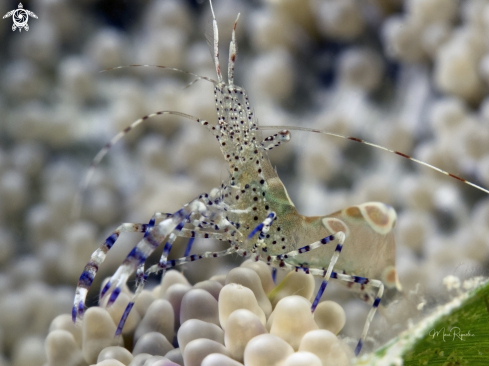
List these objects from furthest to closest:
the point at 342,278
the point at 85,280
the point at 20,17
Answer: the point at 20,17
the point at 342,278
the point at 85,280

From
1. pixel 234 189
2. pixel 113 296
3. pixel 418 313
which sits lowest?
pixel 418 313

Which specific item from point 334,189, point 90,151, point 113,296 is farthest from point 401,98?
point 113,296

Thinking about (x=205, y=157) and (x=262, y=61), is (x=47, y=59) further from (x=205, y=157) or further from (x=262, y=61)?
(x=262, y=61)

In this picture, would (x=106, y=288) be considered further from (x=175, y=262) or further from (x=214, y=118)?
(x=214, y=118)

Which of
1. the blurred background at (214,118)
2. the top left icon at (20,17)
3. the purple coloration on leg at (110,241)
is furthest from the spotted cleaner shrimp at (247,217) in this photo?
the top left icon at (20,17)

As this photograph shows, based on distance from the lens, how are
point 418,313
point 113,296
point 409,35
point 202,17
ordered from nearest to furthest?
point 418,313 → point 113,296 → point 409,35 → point 202,17

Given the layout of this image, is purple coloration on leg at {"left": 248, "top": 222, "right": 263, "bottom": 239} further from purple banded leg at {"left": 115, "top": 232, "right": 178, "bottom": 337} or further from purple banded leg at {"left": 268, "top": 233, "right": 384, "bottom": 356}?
purple banded leg at {"left": 115, "top": 232, "right": 178, "bottom": 337}
